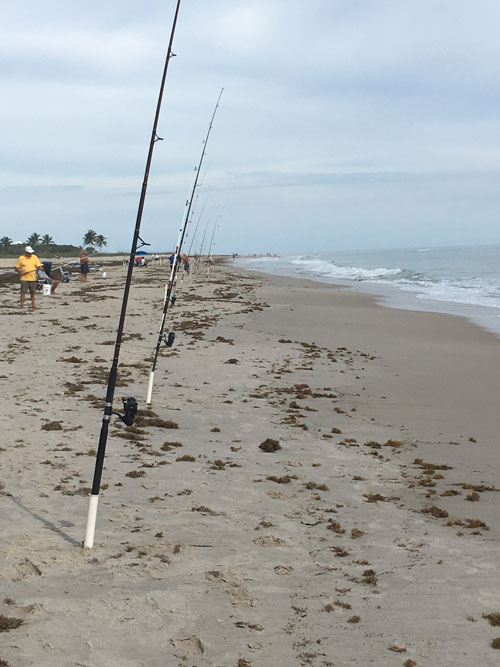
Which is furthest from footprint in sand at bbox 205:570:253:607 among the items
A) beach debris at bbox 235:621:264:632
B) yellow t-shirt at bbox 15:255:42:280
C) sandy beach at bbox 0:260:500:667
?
yellow t-shirt at bbox 15:255:42:280

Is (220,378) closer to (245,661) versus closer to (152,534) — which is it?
(152,534)

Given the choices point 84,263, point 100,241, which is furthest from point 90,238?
point 84,263

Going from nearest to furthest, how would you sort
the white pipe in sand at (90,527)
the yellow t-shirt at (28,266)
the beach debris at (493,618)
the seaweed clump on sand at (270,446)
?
the beach debris at (493,618)
the white pipe in sand at (90,527)
the seaweed clump on sand at (270,446)
the yellow t-shirt at (28,266)

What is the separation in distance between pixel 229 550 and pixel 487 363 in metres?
9.19

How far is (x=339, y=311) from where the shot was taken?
2167cm

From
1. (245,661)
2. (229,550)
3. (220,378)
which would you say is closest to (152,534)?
(229,550)

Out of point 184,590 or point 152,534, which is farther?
point 152,534

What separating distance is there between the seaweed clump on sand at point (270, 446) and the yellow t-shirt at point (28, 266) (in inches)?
470

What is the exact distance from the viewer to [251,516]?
513cm

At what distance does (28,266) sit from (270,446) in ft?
40.4

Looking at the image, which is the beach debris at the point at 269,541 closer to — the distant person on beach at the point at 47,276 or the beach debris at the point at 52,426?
the beach debris at the point at 52,426

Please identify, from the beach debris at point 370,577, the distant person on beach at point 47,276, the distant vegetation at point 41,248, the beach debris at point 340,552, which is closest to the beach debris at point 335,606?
the beach debris at point 370,577

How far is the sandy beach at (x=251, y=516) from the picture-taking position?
3.44 metres

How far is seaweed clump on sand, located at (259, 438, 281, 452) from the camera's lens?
270 inches
